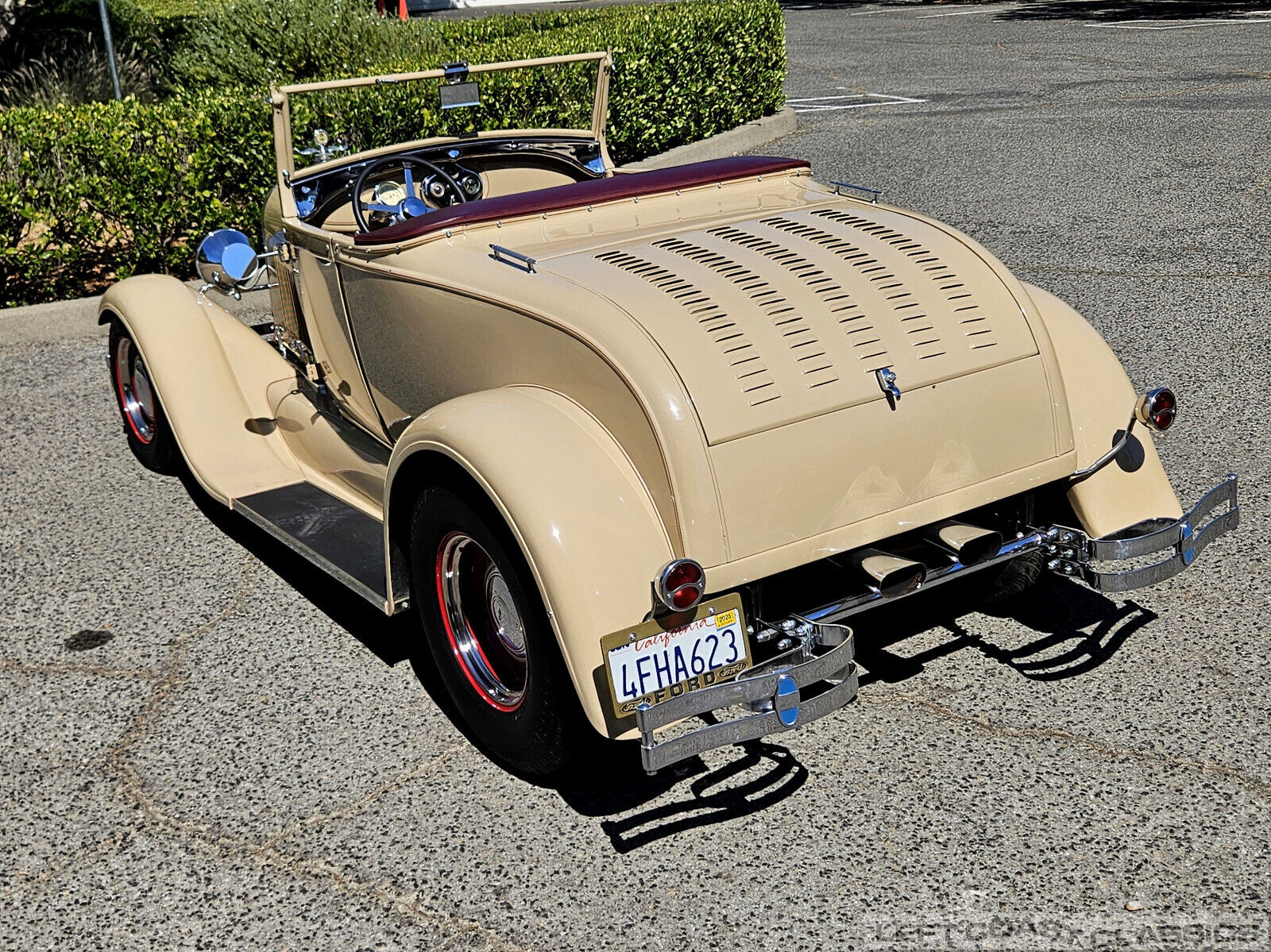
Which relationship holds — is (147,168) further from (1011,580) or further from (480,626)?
(1011,580)

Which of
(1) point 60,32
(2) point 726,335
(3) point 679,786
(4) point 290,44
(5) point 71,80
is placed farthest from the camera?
(1) point 60,32

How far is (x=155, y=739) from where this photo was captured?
368 centimetres

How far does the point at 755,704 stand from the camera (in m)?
2.92

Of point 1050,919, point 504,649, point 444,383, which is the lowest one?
point 1050,919

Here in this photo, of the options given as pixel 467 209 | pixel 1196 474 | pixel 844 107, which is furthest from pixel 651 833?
pixel 844 107

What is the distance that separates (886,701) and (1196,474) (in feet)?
6.57

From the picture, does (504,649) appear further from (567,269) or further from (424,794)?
(567,269)

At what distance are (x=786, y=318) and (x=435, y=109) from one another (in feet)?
20.6

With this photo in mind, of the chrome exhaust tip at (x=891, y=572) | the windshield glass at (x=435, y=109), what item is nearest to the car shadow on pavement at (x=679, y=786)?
the chrome exhaust tip at (x=891, y=572)

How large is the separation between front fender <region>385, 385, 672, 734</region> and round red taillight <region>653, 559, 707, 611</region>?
4.4 inches

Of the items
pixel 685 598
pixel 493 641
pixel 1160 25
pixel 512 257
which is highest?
pixel 512 257

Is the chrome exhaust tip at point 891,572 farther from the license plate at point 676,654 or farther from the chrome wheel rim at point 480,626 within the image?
the chrome wheel rim at point 480,626

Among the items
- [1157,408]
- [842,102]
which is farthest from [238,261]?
[842,102]

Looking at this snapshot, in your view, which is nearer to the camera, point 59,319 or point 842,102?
point 59,319
